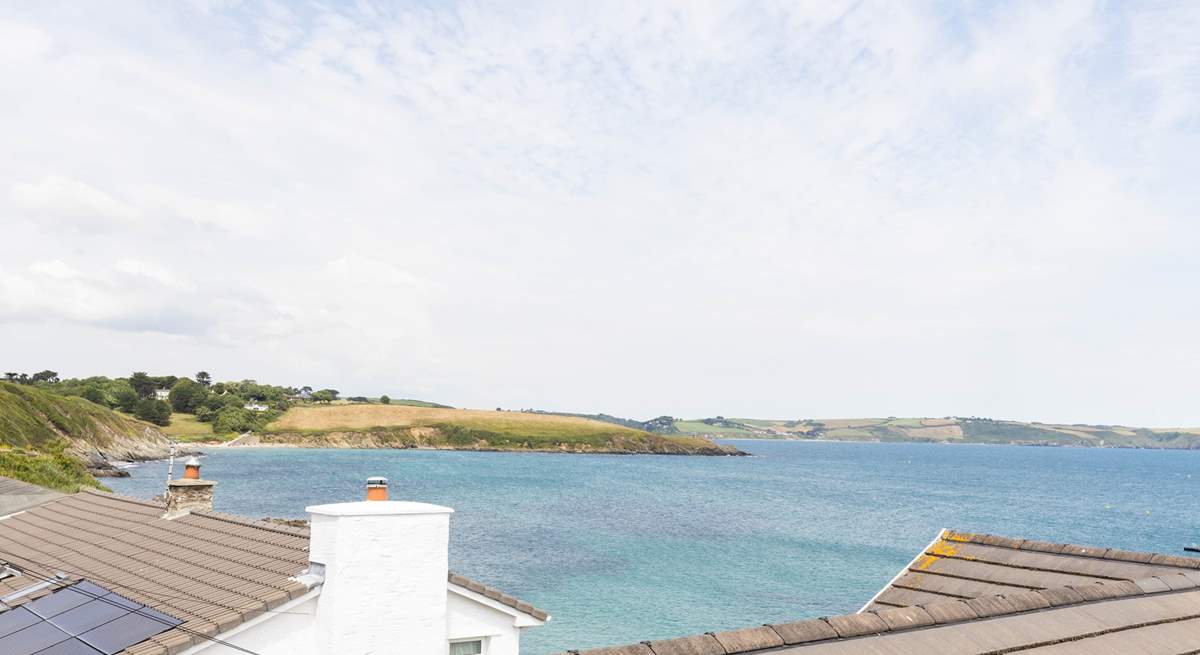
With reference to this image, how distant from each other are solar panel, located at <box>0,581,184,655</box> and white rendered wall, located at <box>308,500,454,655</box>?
7.13ft

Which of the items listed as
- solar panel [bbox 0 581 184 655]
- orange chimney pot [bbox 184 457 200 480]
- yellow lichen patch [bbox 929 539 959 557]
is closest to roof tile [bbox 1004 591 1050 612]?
yellow lichen patch [bbox 929 539 959 557]

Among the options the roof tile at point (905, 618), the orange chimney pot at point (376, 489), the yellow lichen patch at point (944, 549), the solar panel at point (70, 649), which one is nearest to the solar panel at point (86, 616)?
the solar panel at point (70, 649)

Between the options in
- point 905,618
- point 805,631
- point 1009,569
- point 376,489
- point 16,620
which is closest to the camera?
point 805,631

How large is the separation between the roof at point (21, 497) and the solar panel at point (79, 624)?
35.5 ft

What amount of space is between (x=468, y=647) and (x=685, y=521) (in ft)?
244

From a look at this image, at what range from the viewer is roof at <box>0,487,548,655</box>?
34.6ft

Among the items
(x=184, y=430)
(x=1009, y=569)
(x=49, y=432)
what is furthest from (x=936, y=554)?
(x=184, y=430)

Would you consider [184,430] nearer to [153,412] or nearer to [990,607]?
[153,412]

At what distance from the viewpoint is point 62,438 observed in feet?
341

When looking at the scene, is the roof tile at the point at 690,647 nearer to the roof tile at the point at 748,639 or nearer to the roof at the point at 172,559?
the roof tile at the point at 748,639

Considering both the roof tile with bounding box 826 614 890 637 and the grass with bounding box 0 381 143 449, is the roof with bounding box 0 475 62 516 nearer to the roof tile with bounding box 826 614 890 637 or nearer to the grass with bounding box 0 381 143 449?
the roof tile with bounding box 826 614 890 637

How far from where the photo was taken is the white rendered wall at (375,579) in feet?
33.8

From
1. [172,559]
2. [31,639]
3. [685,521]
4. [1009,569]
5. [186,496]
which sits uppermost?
[186,496]

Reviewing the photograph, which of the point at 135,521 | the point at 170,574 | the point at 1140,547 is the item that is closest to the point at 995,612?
the point at 170,574
